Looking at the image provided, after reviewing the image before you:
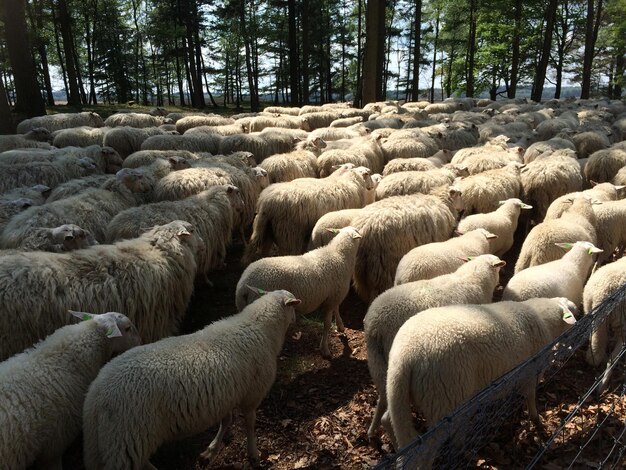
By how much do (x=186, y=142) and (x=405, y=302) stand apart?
26.8ft

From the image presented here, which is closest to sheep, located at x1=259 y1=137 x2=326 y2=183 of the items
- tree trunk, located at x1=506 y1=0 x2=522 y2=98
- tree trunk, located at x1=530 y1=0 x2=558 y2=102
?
tree trunk, located at x1=530 y1=0 x2=558 y2=102

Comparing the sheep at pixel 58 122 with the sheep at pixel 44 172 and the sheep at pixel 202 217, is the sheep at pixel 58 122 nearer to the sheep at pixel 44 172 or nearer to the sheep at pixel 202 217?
the sheep at pixel 44 172

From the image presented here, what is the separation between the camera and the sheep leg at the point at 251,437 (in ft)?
12.1

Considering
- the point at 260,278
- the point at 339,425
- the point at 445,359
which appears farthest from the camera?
the point at 260,278

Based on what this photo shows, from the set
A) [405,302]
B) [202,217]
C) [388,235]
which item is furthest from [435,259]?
[202,217]

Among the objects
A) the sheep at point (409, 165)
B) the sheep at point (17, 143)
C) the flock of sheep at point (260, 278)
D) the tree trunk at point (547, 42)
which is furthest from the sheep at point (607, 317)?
the tree trunk at point (547, 42)

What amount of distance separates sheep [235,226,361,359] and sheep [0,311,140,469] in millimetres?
1447

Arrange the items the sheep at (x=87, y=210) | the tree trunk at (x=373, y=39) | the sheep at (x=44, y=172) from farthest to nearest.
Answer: the tree trunk at (x=373, y=39) → the sheep at (x=44, y=172) → the sheep at (x=87, y=210)

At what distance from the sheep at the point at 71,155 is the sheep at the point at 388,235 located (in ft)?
18.4

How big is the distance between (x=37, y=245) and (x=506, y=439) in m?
5.08

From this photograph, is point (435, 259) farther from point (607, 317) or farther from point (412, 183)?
point (412, 183)

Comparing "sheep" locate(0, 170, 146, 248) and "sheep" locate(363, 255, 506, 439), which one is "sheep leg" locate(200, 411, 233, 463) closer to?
"sheep" locate(363, 255, 506, 439)

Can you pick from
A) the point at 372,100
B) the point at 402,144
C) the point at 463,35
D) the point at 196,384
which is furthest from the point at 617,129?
the point at 463,35

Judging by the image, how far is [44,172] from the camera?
7.47m
